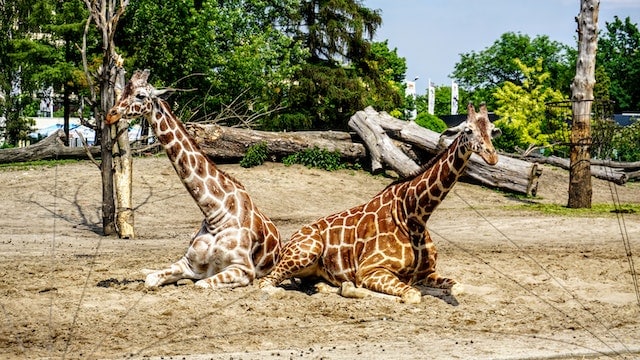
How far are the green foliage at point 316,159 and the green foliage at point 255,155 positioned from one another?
2.32 feet

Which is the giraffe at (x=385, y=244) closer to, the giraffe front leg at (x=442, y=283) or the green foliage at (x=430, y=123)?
the giraffe front leg at (x=442, y=283)

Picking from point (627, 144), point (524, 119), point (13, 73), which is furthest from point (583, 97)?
point (13, 73)

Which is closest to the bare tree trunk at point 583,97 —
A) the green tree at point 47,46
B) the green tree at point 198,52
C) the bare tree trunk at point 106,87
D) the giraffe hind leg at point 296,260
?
the bare tree trunk at point 106,87

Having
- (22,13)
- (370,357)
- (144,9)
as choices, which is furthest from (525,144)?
(370,357)

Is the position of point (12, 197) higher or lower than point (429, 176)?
lower

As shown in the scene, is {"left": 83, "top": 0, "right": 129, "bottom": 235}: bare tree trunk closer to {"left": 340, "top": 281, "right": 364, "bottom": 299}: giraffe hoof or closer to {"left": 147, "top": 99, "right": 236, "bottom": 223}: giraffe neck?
{"left": 147, "top": 99, "right": 236, "bottom": 223}: giraffe neck

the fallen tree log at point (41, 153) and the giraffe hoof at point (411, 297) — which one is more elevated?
the fallen tree log at point (41, 153)

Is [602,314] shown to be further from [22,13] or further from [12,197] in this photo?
[22,13]

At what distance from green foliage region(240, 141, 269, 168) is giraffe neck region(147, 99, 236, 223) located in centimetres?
1351

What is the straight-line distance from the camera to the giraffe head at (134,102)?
10.0 meters

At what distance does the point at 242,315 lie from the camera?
8633 millimetres

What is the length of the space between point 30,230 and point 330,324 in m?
9.93

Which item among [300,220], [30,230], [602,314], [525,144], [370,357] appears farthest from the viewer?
[525,144]

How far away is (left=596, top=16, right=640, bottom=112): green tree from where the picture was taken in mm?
67000
